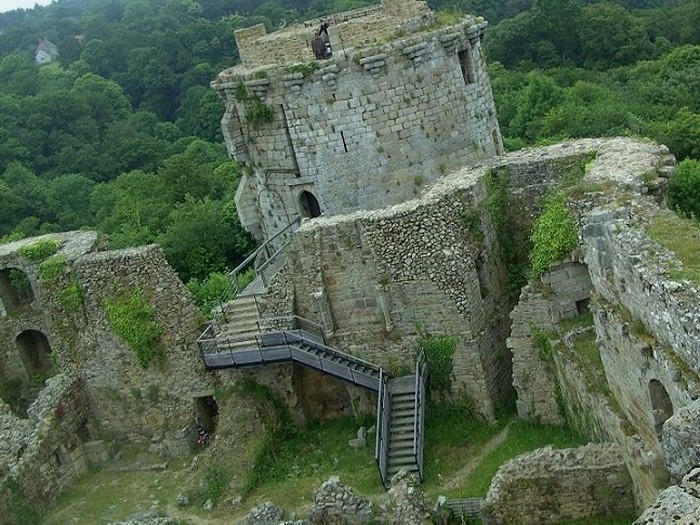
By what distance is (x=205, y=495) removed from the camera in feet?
56.0

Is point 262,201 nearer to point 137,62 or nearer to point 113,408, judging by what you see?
point 113,408

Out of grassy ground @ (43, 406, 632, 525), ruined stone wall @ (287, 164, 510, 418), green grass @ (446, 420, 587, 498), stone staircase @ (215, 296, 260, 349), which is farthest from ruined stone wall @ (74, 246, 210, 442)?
green grass @ (446, 420, 587, 498)

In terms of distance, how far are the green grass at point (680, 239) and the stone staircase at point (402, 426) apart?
6295mm

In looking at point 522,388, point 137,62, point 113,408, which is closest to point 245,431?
point 113,408

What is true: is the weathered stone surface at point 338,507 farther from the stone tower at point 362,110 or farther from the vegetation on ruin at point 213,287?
the vegetation on ruin at point 213,287

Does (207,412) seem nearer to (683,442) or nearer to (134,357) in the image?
(134,357)

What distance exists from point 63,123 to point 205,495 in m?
53.6

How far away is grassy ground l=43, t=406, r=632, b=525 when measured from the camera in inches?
631

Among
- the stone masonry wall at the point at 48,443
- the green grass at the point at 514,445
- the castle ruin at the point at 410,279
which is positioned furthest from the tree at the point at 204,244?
the green grass at the point at 514,445

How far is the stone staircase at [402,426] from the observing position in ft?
53.6

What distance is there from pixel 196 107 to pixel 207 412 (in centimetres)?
4971

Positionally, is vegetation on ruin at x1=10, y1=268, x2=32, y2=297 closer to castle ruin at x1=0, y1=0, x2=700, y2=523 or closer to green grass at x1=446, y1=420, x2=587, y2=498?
castle ruin at x1=0, y1=0, x2=700, y2=523

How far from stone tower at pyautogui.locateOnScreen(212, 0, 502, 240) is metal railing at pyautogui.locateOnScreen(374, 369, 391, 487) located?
4.52 m

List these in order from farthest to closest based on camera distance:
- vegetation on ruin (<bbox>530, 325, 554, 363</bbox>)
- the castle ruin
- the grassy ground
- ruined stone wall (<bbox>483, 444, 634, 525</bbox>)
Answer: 1. the grassy ground
2. vegetation on ruin (<bbox>530, 325, 554, 363</bbox>)
3. ruined stone wall (<bbox>483, 444, 634, 525</bbox>)
4. the castle ruin
